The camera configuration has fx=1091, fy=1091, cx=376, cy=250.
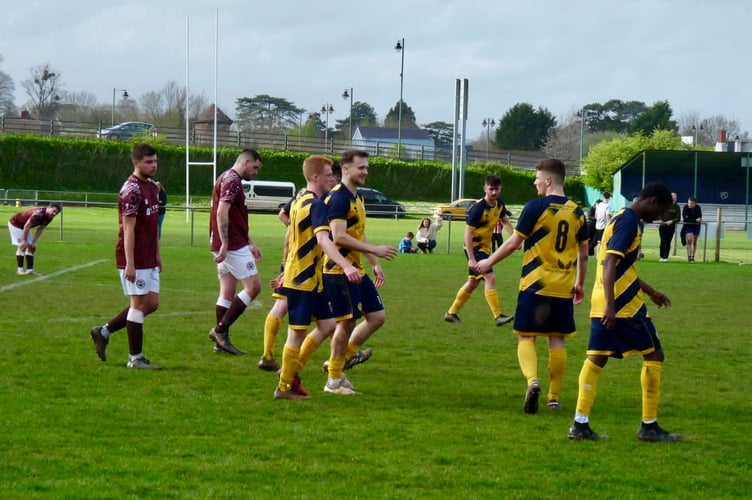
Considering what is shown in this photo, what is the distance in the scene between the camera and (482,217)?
13219 millimetres

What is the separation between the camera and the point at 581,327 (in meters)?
13.6

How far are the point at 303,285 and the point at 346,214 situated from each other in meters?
0.63

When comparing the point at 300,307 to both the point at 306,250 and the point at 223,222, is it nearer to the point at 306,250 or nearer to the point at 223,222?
the point at 306,250

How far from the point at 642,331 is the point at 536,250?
1.30 metres

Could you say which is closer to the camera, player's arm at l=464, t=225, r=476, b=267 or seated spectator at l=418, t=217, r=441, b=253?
player's arm at l=464, t=225, r=476, b=267

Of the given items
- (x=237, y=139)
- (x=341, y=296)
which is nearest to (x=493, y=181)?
(x=341, y=296)

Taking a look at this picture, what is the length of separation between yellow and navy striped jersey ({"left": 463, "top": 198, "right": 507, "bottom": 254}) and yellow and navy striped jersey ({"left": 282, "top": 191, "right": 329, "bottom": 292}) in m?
4.99

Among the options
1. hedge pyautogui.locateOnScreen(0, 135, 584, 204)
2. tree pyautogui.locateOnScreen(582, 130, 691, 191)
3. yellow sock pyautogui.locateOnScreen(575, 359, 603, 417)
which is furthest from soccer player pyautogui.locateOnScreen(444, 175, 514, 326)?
tree pyautogui.locateOnScreen(582, 130, 691, 191)

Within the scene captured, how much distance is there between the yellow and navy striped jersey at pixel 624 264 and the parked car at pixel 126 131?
218 ft

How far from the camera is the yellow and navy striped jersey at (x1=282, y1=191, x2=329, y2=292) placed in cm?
817

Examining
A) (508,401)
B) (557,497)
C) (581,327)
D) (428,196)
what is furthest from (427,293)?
(428,196)

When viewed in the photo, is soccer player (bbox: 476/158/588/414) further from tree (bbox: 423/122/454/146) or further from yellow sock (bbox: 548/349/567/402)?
A: tree (bbox: 423/122/454/146)

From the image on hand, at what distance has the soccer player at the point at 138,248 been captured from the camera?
9164 millimetres

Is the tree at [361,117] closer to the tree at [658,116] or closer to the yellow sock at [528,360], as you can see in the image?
the tree at [658,116]
